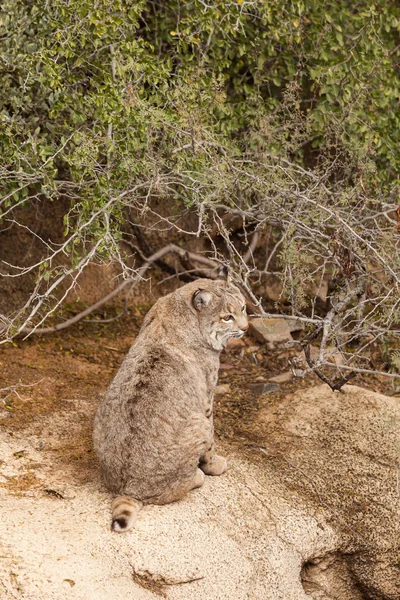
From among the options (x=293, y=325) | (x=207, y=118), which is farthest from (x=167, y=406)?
(x=293, y=325)

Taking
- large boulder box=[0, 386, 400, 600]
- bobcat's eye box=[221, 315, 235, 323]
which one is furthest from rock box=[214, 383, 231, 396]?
bobcat's eye box=[221, 315, 235, 323]

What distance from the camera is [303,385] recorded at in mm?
7746

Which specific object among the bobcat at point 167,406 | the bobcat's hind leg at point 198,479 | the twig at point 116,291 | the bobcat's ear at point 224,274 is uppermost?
the bobcat's ear at point 224,274

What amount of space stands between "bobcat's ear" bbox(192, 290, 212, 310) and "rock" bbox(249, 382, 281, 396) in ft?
6.47

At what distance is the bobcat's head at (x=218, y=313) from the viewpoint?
5840mm

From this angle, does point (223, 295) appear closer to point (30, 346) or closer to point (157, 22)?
point (30, 346)

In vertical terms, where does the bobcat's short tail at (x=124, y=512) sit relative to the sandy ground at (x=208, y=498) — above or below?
above

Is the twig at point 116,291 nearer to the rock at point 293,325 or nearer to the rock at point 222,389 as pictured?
the rock at point 293,325

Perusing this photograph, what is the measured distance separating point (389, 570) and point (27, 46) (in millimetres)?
5355

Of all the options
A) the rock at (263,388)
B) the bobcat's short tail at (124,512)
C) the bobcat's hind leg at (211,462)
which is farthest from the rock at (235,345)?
the bobcat's short tail at (124,512)

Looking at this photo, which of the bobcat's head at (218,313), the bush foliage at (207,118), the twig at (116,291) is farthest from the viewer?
the twig at (116,291)

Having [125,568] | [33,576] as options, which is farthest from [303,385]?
[33,576]

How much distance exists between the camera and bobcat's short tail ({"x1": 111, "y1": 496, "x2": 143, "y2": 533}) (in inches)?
198

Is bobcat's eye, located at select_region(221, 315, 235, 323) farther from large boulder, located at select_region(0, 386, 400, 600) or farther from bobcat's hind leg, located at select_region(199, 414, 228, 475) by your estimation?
large boulder, located at select_region(0, 386, 400, 600)
